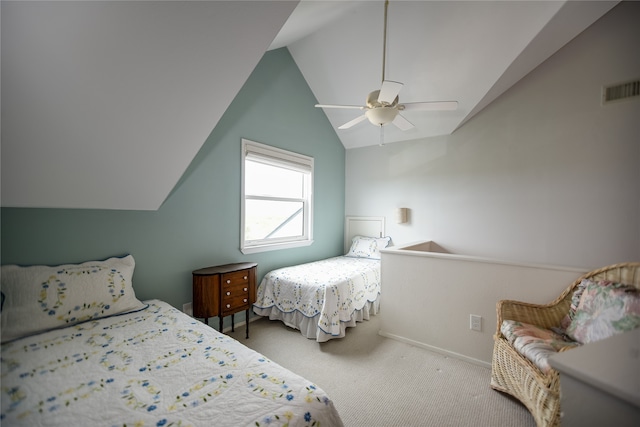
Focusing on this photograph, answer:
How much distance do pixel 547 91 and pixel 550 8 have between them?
1.06 meters

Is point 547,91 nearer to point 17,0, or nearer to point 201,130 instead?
point 201,130

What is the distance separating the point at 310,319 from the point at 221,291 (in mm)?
910

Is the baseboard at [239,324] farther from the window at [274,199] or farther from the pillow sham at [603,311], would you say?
the pillow sham at [603,311]

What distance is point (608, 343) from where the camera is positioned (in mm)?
641

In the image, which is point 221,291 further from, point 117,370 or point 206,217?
point 117,370

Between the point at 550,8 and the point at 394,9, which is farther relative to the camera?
the point at 394,9

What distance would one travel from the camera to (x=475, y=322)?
214 centimetres

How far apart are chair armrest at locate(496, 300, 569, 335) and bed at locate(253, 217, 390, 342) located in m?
1.32

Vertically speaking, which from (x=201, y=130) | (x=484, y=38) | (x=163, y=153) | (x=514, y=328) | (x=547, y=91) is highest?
(x=484, y=38)

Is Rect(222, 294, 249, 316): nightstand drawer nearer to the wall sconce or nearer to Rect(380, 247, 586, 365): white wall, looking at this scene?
Rect(380, 247, 586, 365): white wall

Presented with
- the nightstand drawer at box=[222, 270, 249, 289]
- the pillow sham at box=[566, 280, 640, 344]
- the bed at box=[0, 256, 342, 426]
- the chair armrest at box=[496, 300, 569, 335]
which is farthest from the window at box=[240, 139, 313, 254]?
the pillow sham at box=[566, 280, 640, 344]

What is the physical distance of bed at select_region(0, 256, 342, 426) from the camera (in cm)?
87

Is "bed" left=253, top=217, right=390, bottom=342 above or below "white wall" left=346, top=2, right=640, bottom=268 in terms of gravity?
below

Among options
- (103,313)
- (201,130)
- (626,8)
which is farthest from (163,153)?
(626,8)
